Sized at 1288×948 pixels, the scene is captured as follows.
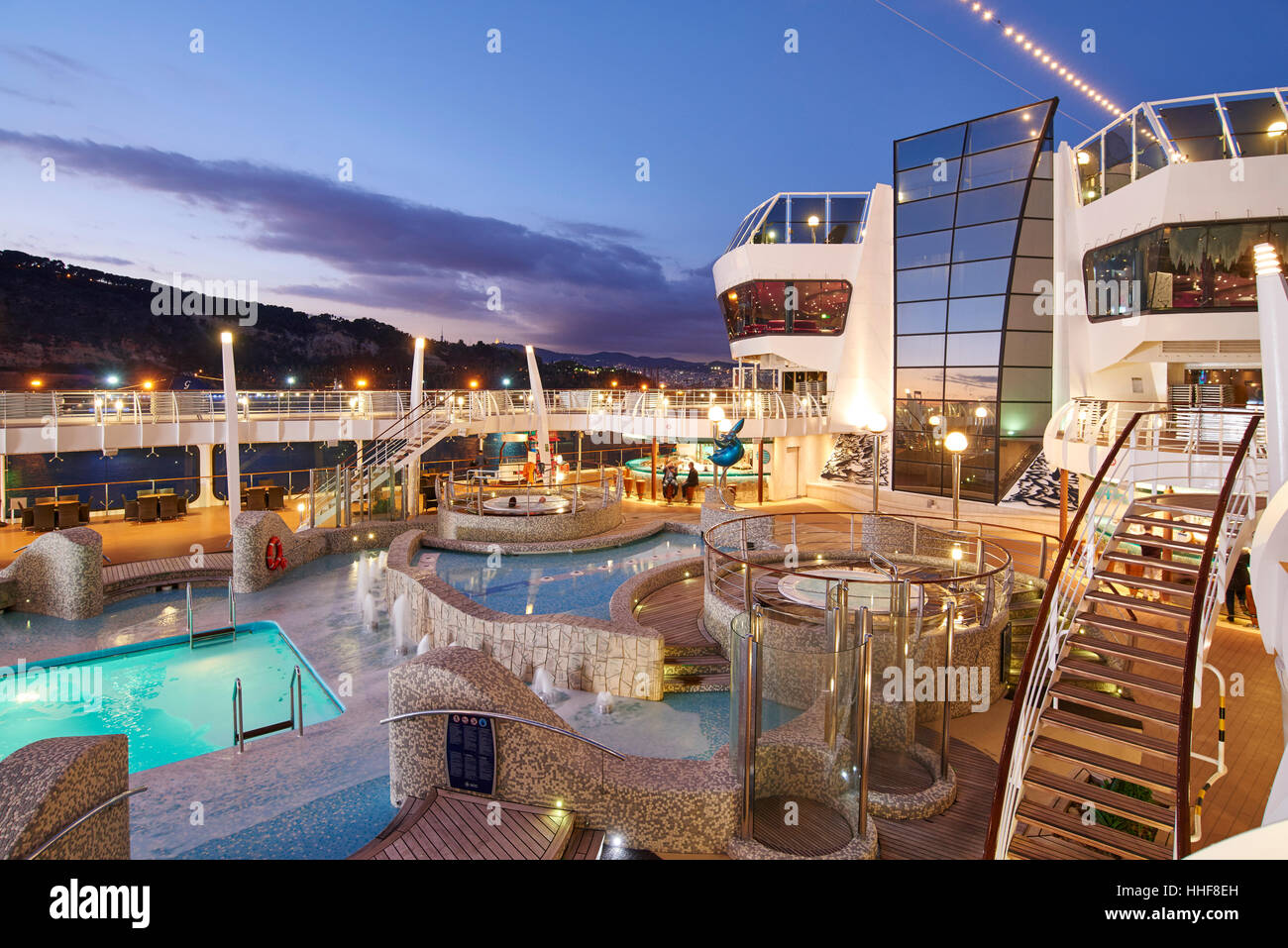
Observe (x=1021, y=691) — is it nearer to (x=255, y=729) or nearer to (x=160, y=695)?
(x=255, y=729)

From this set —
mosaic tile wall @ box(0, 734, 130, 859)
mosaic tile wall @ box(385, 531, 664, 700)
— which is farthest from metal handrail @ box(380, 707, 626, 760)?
mosaic tile wall @ box(385, 531, 664, 700)

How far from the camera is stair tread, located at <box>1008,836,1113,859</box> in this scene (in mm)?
5215

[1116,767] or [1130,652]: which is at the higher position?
[1130,652]

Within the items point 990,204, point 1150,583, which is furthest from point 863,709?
point 990,204

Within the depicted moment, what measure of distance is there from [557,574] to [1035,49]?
624 inches

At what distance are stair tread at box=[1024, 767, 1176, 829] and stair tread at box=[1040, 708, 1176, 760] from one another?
0.35 m

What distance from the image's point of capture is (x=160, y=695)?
853 centimetres

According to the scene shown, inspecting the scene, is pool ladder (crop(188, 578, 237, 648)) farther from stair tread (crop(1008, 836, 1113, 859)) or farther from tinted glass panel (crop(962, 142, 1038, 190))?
tinted glass panel (crop(962, 142, 1038, 190))

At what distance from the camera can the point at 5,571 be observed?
10953mm

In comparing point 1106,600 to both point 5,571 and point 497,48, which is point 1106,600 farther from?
point 5,571

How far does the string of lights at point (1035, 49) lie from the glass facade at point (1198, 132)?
8.81 feet

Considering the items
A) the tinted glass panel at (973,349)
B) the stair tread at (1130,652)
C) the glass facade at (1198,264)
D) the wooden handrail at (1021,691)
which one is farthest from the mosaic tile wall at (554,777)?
the tinted glass panel at (973,349)

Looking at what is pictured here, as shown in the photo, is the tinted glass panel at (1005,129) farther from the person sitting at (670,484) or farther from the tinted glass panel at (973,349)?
the person sitting at (670,484)

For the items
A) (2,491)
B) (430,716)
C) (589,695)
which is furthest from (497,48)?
(2,491)
